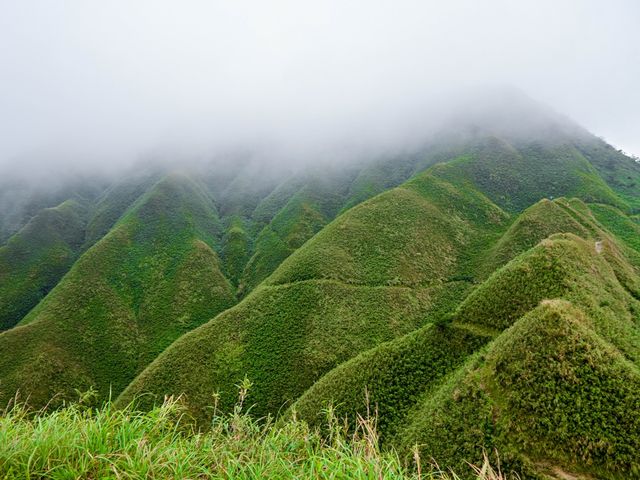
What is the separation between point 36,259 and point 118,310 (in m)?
50.8

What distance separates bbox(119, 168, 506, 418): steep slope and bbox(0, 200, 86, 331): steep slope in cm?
6383

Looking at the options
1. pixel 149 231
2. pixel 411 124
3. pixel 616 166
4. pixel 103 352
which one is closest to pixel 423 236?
pixel 103 352

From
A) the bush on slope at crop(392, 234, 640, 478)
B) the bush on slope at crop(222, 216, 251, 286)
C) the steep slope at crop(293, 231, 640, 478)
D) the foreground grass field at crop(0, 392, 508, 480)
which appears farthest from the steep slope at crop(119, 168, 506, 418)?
the foreground grass field at crop(0, 392, 508, 480)

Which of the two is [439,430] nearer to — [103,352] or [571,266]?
[571,266]

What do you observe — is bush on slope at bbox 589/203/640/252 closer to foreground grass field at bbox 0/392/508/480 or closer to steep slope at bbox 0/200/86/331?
foreground grass field at bbox 0/392/508/480

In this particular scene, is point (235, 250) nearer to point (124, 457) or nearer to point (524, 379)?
point (524, 379)

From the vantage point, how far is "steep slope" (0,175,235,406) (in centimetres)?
6012

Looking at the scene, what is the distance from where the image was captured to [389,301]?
54719mm

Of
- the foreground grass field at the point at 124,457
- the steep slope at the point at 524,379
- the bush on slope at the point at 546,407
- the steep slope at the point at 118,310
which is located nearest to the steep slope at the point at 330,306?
the steep slope at the point at 524,379

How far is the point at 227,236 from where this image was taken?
11712 cm

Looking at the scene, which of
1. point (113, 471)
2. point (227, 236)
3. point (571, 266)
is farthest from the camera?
point (227, 236)

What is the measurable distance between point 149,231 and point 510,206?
103947 millimetres

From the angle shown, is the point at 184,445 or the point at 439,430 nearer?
the point at 184,445

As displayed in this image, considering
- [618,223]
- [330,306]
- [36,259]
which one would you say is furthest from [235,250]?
[618,223]
